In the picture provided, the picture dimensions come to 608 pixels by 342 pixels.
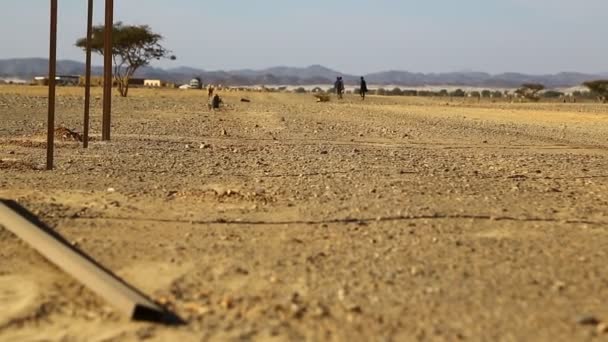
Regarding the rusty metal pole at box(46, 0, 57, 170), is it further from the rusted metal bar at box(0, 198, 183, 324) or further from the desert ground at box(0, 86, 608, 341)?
the rusted metal bar at box(0, 198, 183, 324)

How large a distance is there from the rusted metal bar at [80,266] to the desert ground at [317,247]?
9cm

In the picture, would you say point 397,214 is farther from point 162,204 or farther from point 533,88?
point 533,88

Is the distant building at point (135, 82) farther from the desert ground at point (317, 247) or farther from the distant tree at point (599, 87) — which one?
the desert ground at point (317, 247)

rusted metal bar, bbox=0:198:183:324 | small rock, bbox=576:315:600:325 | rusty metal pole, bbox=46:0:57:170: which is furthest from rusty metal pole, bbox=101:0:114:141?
small rock, bbox=576:315:600:325

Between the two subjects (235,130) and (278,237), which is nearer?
(278,237)

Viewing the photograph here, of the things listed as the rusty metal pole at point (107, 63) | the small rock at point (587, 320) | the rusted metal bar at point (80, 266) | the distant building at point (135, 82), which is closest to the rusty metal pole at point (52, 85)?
the rusted metal bar at point (80, 266)

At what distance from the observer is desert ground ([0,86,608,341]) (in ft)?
16.9

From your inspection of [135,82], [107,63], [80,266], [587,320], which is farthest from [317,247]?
[135,82]

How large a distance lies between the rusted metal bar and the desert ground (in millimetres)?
90

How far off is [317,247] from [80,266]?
74.7 inches

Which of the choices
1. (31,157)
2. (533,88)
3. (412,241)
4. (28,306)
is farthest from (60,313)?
(533,88)

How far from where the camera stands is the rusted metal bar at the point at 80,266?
17.1 ft

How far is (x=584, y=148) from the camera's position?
63.5 ft

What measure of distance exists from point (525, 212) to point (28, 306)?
5056mm
